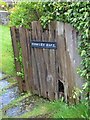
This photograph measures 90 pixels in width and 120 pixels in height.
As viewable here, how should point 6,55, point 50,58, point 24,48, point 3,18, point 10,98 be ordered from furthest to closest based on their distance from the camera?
point 3,18, point 6,55, point 10,98, point 24,48, point 50,58

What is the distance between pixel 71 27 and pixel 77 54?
1.42 ft

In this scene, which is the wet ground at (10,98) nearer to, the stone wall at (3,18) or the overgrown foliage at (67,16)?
the overgrown foliage at (67,16)

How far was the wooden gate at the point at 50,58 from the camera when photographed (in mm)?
4652

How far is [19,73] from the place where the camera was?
5.64 metres

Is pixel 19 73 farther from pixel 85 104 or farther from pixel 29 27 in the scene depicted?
pixel 85 104

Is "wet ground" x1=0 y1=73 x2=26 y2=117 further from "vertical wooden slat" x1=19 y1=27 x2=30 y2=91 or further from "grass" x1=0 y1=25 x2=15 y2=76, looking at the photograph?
"grass" x1=0 y1=25 x2=15 y2=76

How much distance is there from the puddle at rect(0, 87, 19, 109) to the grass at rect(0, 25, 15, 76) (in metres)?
0.88

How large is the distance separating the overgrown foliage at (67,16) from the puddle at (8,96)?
136 cm

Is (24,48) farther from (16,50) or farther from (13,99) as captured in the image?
(13,99)

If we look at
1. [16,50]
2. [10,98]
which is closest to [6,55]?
[16,50]

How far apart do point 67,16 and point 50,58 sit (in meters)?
0.88

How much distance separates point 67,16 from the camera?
14.6 feet

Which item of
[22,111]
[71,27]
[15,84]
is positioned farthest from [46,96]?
[71,27]

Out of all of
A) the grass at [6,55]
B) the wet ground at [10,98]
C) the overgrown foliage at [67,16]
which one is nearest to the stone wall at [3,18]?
the grass at [6,55]
